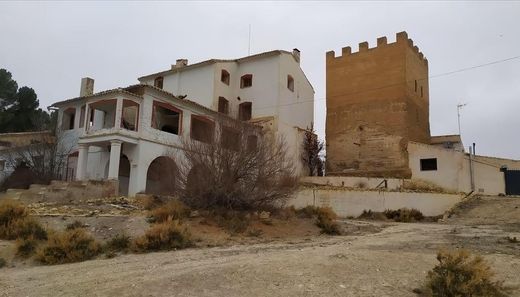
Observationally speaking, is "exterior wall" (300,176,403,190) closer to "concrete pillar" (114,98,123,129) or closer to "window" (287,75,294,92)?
"window" (287,75,294,92)

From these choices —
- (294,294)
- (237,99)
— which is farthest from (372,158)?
(294,294)

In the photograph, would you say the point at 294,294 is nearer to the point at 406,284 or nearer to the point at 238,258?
the point at 406,284

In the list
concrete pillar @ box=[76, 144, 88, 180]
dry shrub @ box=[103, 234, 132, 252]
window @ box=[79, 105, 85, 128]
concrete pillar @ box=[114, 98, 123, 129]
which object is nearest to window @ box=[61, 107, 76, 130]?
window @ box=[79, 105, 85, 128]

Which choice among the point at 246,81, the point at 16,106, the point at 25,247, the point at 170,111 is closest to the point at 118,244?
the point at 25,247

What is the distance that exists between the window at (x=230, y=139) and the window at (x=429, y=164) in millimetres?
17023

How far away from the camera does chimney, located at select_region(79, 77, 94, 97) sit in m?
34.2

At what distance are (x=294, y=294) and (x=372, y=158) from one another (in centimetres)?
2584

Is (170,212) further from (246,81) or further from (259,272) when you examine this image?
(246,81)

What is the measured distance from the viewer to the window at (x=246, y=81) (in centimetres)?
3438

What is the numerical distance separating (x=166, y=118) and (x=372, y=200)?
14044 mm

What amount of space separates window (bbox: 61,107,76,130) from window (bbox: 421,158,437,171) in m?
22.9

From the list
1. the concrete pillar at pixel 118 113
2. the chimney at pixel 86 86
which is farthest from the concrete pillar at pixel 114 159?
the chimney at pixel 86 86

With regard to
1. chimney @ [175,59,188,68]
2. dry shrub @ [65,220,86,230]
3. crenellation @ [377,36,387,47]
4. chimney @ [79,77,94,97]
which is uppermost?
crenellation @ [377,36,387,47]

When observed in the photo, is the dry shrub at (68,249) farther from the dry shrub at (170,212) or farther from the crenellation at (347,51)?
the crenellation at (347,51)
